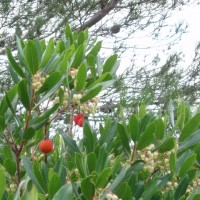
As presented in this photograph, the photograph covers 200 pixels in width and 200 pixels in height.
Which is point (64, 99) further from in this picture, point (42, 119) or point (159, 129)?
point (159, 129)

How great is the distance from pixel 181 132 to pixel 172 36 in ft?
10.2

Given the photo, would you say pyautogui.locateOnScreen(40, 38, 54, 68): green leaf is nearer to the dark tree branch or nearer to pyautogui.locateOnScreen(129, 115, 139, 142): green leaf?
pyautogui.locateOnScreen(129, 115, 139, 142): green leaf

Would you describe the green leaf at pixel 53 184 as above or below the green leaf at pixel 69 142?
above

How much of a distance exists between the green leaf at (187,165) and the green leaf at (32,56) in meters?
0.34

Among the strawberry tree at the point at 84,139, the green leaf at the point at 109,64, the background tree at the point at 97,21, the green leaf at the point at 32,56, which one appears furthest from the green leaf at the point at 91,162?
the background tree at the point at 97,21

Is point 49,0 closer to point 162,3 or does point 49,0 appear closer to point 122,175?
point 162,3

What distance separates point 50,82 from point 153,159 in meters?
0.25

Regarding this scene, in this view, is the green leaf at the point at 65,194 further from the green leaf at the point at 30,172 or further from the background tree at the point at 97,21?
the background tree at the point at 97,21

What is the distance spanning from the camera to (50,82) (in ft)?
3.47

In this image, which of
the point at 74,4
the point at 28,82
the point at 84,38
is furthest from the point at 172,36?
the point at 28,82

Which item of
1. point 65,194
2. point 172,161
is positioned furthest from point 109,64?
point 65,194

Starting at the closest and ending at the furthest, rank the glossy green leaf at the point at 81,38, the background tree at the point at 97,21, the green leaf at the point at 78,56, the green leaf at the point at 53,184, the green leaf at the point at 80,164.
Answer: the green leaf at the point at 53,184, the green leaf at the point at 80,164, the green leaf at the point at 78,56, the glossy green leaf at the point at 81,38, the background tree at the point at 97,21

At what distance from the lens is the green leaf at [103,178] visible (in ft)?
2.93

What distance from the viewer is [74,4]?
3.97 metres
